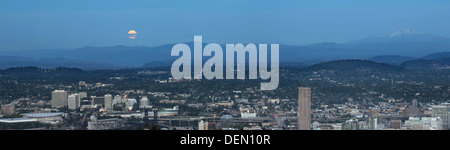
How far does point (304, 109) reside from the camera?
13.7 metres

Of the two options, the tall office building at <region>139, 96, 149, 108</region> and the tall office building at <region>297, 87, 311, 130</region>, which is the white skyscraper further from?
the tall office building at <region>297, 87, 311, 130</region>

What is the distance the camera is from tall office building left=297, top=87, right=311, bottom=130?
11.7m

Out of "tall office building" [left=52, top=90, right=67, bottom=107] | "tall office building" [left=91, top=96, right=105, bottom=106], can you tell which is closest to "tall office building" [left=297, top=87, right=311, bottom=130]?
"tall office building" [left=91, top=96, right=105, bottom=106]

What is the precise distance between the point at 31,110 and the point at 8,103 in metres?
1.12

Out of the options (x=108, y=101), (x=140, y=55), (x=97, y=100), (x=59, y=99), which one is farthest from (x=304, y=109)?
(x=140, y=55)

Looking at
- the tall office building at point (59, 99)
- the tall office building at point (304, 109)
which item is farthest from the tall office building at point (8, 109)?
the tall office building at point (304, 109)

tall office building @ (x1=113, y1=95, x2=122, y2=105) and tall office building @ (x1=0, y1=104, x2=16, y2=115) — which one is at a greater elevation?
tall office building @ (x1=113, y1=95, x2=122, y2=105)

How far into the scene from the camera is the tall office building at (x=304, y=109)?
11.7 metres

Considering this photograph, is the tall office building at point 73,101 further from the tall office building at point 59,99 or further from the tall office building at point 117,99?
the tall office building at point 117,99

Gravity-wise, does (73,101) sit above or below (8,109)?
above

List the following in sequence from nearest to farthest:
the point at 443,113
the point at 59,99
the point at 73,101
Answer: the point at 443,113
the point at 73,101
the point at 59,99

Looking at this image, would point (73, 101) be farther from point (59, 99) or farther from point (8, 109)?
point (8, 109)
